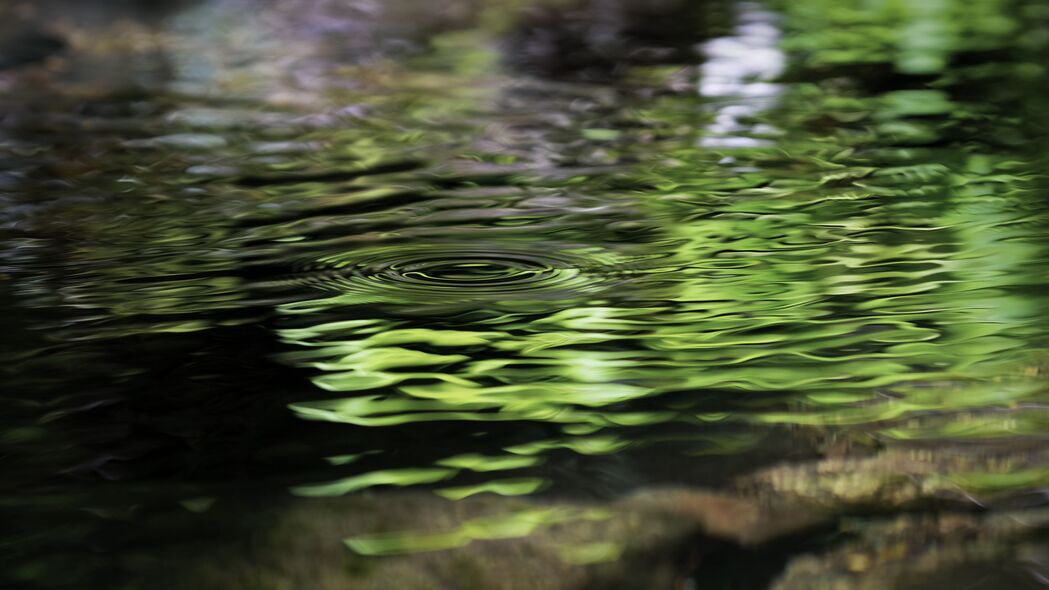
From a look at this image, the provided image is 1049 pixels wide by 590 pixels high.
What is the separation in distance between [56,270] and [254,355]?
698 mm

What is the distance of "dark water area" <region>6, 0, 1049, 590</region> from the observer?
1082 mm

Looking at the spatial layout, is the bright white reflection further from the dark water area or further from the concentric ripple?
the concentric ripple

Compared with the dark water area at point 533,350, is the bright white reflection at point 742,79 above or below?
above

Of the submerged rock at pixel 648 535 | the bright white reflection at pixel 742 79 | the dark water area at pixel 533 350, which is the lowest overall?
the submerged rock at pixel 648 535

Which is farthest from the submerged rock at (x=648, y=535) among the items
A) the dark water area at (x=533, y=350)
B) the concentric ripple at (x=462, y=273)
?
the concentric ripple at (x=462, y=273)

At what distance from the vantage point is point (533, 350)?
1.61 metres

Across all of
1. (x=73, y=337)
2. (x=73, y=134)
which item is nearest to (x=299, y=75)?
(x=73, y=134)

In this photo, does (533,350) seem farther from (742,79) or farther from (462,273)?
(742,79)

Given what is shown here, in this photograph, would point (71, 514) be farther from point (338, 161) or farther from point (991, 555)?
point (338, 161)

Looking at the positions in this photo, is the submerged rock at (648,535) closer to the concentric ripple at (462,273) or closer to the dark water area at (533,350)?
the dark water area at (533,350)

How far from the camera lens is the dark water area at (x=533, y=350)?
3.55 feet

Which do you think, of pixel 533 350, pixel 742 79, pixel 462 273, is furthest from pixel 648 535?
pixel 742 79

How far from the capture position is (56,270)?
2131 millimetres

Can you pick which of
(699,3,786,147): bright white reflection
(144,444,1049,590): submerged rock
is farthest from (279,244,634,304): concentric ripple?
(699,3,786,147): bright white reflection
